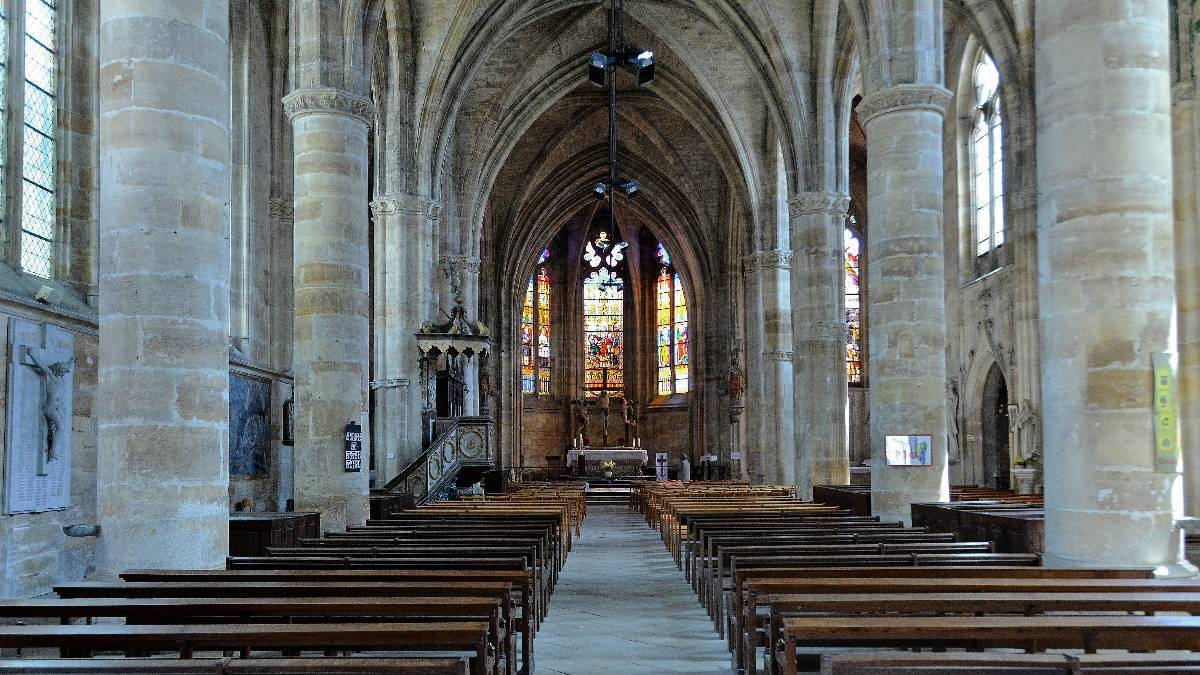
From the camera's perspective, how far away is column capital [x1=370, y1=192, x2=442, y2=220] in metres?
26.0

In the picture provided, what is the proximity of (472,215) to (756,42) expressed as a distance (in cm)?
1147

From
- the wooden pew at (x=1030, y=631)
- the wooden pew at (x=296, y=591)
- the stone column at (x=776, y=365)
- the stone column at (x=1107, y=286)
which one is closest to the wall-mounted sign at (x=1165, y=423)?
the stone column at (x=1107, y=286)

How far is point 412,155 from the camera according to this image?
2642 centimetres

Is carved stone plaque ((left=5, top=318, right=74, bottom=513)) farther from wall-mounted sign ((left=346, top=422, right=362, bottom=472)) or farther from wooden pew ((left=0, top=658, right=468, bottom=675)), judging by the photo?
wooden pew ((left=0, top=658, right=468, bottom=675))

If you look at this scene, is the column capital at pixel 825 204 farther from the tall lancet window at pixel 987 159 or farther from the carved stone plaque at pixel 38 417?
the carved stone plaque at pixel 38 417

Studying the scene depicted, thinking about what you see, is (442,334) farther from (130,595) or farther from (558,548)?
(130,595)

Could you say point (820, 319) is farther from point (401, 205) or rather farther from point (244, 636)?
point (244, 636)

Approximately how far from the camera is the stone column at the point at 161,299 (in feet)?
28.0

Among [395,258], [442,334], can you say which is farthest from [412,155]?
[442,334]

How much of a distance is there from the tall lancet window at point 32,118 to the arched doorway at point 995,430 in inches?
800

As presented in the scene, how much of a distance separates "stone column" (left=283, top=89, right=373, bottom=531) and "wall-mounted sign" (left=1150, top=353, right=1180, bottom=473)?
410 inches

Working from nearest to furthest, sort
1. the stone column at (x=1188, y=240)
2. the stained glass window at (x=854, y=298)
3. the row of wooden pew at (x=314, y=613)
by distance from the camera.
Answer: the row of wooden pew at (x=314, y=613)
the stone column at (x=1188, y=240)
the stained glass window at (x=854, y=298)

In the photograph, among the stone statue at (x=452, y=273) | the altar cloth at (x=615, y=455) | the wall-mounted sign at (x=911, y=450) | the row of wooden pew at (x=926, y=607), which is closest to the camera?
the row of wooden pew at (x=926, y=607)

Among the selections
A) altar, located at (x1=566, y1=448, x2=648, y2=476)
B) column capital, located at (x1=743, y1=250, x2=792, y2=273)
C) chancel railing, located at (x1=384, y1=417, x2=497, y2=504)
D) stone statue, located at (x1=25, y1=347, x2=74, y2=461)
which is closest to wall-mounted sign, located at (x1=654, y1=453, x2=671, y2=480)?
altar, located at (x1=566, y1=448, x2=648, y2=476)
